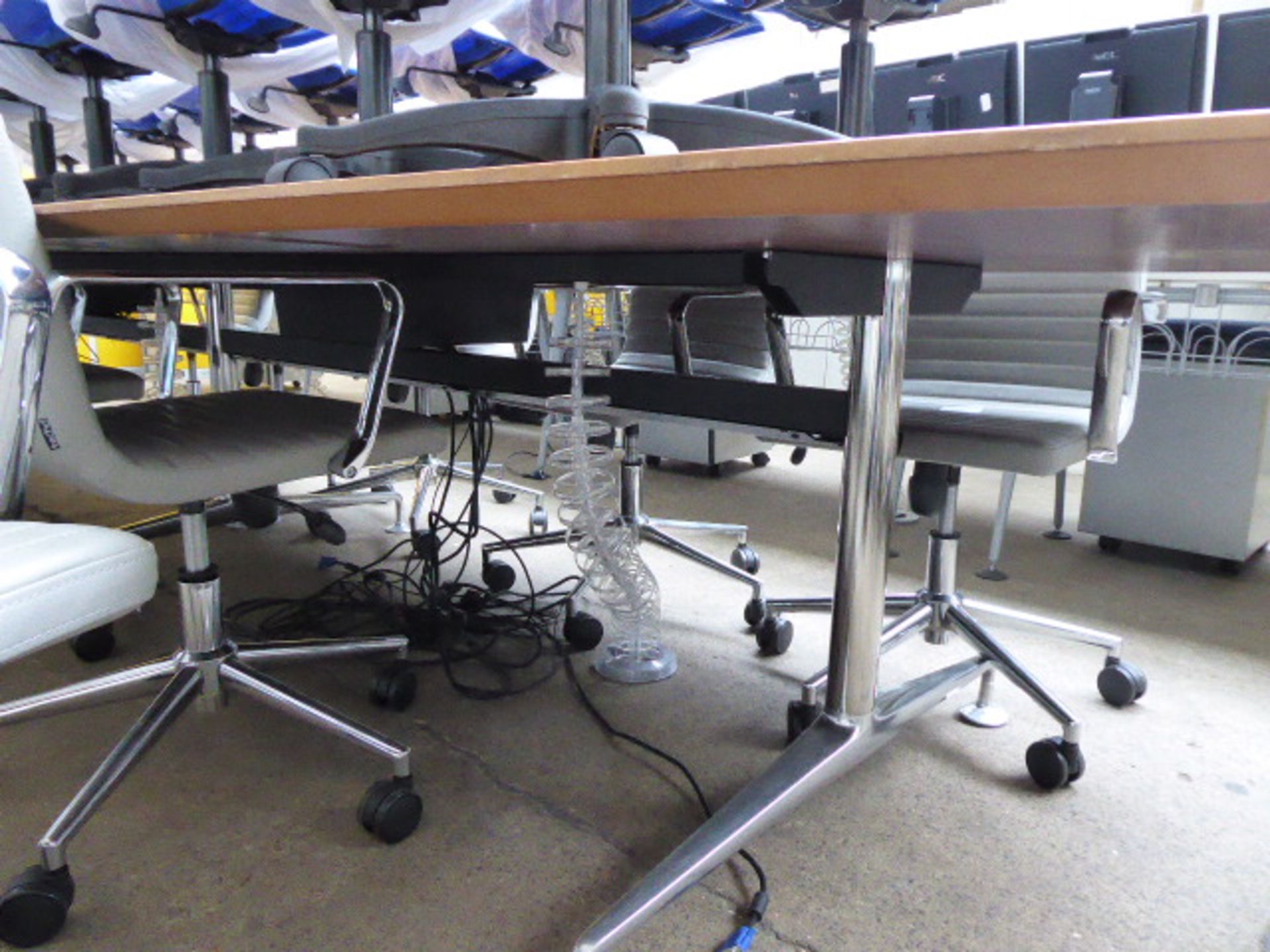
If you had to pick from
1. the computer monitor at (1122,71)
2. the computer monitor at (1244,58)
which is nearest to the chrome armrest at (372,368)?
the computer monitor at (1122,71)

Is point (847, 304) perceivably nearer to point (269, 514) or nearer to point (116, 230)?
point (116, 230)

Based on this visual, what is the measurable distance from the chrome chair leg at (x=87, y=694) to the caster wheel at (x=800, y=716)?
3.23ft

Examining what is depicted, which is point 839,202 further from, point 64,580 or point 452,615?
point 452,615

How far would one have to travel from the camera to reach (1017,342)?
1728 millimetres

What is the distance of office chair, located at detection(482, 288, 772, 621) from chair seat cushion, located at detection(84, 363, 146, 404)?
3.36 feet

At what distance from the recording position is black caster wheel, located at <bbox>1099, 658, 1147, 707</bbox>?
1.58 metres

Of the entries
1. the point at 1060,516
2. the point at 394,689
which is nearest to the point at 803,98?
the point at 1060,516

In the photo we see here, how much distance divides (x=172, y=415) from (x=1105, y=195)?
1342 millimetres

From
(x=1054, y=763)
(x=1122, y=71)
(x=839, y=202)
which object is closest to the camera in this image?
(x=839, y=202)

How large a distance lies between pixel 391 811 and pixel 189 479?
0.51 metres

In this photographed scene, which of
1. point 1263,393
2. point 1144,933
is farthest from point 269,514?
point 1263,393

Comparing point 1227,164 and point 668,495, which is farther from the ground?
point 1227,164

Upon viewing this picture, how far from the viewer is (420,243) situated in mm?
1205

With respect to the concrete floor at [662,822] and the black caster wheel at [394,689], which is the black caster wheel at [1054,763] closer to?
the concrete floor at [662,822]
